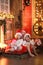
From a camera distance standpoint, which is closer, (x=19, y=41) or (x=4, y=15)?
(x=19, y=41)

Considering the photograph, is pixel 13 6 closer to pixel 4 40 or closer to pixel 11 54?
pixel 4 40

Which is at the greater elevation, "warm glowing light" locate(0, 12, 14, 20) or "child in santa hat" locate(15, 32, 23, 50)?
"warm glowing light" locate(0, 12, 14, 20)

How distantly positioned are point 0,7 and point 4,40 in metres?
0.89

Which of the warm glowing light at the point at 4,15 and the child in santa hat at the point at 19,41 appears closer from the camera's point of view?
the child in santa hat at the point at 19,41

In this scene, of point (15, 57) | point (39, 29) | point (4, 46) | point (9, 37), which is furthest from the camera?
point (39, 29)

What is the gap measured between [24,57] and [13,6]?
7.03ft

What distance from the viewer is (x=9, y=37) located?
6.43 meters

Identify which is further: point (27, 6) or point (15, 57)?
point (27, 6)

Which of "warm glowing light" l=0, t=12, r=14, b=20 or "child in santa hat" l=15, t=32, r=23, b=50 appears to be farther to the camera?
"warm glowing light" l=0, t=12, r=14, b=20

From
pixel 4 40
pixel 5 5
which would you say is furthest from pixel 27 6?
pixel 4 40

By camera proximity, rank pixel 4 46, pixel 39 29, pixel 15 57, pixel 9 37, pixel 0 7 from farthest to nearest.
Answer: pixel 39 29 → pixel 9 37 → pixel 0 7 → pixel 4 46 → pixel 15 57

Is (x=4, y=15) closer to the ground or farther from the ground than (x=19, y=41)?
farther from the ground

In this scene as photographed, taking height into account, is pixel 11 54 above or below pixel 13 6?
below

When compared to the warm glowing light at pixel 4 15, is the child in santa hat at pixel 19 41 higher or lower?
lower
